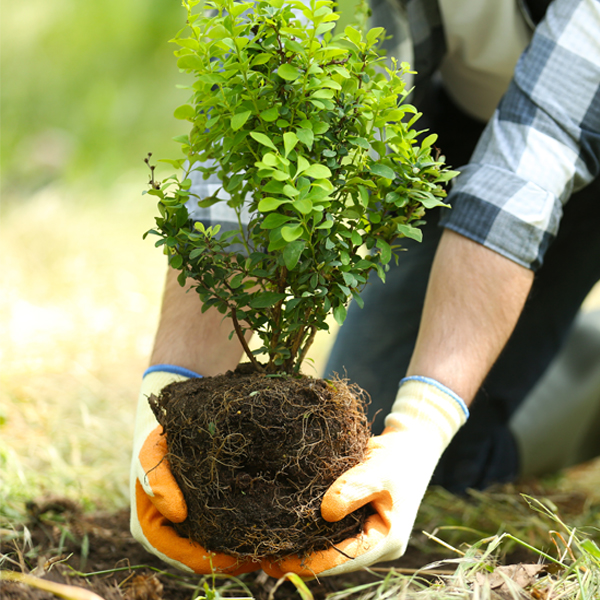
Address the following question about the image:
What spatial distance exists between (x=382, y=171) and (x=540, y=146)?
1.80 feet

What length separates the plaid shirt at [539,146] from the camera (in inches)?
45.4

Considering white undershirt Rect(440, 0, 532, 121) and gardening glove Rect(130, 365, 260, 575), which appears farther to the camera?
white undershirt Rect(440, 0, 532, 121)

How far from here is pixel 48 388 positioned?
7.64ft

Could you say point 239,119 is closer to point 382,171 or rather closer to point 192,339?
point 382,171

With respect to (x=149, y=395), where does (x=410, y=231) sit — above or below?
above

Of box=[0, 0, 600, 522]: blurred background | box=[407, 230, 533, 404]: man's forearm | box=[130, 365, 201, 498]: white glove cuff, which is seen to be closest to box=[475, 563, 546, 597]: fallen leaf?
box=[407, 230, 533, 404]: man's forearm

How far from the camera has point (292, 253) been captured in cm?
80

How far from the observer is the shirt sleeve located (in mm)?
1154

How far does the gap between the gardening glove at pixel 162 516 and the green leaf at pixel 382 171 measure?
0.59 m

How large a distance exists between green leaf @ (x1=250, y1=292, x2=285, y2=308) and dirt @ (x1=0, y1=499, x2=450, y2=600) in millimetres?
563

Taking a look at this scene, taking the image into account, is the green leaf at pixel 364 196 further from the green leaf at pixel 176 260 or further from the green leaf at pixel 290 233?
the green leaf at pixel 176 260

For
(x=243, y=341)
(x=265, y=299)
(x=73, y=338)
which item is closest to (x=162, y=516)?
(x=243, y=341)

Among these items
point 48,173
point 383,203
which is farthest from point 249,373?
point 48,173

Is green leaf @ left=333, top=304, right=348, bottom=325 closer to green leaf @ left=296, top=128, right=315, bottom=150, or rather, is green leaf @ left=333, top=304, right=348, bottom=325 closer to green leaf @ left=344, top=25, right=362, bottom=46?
green leaf @ left=296, top=128, right=315, bottom=150
